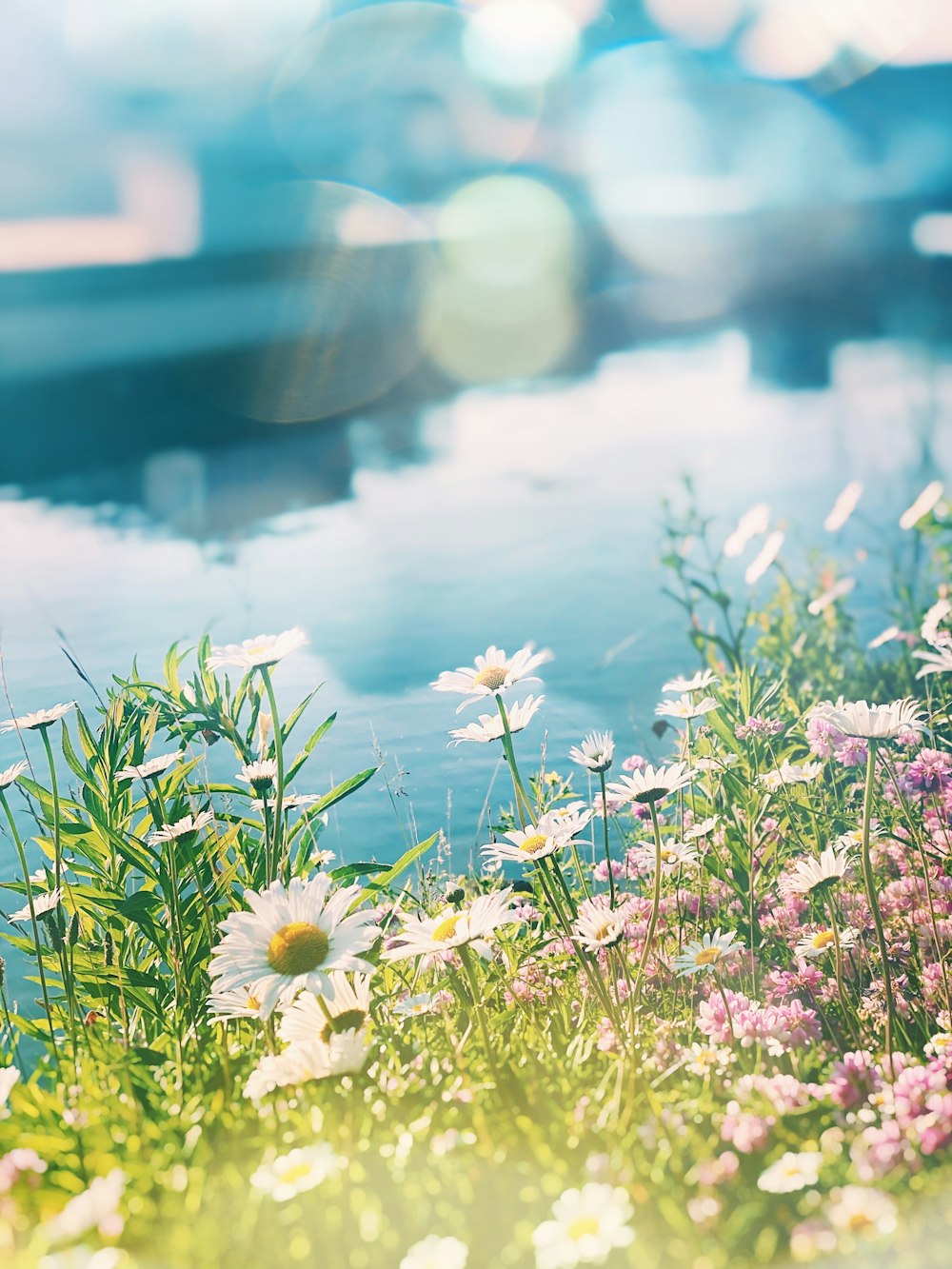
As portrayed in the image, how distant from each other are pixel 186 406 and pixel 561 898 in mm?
3689

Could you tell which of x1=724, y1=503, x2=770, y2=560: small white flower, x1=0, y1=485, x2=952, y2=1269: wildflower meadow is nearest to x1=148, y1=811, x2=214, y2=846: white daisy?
x1=0, y1=485, x2=952, y2=1269: wildflower meadow

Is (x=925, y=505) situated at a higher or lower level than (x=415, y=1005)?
higher

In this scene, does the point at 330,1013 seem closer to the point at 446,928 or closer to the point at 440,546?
the point at 446,928

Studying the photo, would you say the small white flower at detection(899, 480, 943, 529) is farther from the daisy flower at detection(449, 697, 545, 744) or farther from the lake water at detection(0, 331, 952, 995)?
the daisy flower at detection(449, 697, 545, 744)

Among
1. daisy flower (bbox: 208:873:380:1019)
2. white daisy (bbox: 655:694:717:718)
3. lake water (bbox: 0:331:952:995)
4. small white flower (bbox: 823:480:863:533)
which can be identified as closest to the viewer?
daisy flower (bbox: 208:873:380:1019)

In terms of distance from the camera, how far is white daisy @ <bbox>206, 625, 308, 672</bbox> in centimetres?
90

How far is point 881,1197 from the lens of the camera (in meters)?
0.65

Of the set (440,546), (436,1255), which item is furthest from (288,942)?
(440,546)

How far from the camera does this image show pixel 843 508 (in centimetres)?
213

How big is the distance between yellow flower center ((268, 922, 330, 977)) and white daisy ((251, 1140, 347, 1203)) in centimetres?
11

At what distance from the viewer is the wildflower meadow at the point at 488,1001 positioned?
66 centimetres

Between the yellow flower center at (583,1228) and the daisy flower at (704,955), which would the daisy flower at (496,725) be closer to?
the daisy flower at (704,955)

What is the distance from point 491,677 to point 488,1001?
286 millimetres

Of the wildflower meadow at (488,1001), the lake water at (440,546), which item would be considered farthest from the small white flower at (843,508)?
the wildflower meadow at (488,1001)
